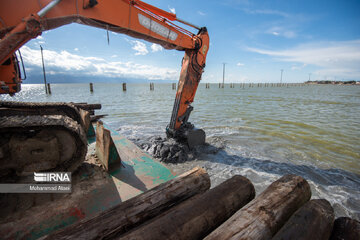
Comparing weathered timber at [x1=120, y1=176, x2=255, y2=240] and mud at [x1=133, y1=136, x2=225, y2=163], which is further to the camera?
mud at [x1=133, y1=136, x2=225, y2=163]

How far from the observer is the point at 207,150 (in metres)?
5.67

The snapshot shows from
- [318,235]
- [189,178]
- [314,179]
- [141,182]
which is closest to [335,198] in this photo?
[314,179]

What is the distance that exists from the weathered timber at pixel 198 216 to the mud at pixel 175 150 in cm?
324

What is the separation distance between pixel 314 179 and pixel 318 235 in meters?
3.59

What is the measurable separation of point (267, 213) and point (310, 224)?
1.20 ft

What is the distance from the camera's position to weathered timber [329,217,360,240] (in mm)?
1516

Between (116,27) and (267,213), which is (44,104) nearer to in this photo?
(116,27)

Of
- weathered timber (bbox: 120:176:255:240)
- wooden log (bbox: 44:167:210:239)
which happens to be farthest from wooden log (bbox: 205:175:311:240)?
wooden log (bbox: 44:167:210:239)

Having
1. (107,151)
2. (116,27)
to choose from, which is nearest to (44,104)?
(107,151)

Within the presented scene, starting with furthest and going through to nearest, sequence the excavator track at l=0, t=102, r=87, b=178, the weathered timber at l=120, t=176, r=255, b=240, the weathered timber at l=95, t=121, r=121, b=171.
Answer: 1. the weathered timber at l=95, t=121, r=121, b=171
2. the excavator track at l=0, t=102, r=87, b=178
3. the weathered timber at l=120, t=176, r=255, b=240

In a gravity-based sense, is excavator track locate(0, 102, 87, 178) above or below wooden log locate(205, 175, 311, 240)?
above

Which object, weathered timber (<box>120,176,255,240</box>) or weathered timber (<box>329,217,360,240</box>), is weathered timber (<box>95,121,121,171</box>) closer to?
weathered timber (<box>120,176,255,240</box>)

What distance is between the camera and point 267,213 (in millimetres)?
1485

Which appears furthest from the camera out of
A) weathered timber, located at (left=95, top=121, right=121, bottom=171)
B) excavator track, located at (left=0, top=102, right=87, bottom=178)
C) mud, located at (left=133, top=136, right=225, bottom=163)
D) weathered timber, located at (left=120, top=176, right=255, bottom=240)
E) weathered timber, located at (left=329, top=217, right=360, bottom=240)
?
mud, located at (left=133, top=136, right=225, bottom=163)
